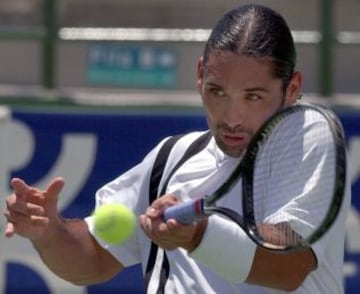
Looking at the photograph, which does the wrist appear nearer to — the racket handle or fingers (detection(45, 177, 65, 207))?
the racket handle

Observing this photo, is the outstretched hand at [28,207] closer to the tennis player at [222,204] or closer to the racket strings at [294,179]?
the tennis player at [222,204]

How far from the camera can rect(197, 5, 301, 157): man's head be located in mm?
3271

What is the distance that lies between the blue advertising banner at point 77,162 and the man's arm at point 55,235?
309 centimetres

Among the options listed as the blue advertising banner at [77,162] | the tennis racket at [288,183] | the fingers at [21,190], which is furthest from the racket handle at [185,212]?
the blue advertising banner at [77,162]

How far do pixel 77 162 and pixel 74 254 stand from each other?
3.23m

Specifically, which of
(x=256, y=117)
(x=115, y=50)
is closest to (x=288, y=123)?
(x=256, y=117)

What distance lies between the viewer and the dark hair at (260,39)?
329cm

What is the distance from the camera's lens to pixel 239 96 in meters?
3.27

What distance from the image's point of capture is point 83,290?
272 inches

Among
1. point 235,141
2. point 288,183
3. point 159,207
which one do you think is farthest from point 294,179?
point 159,207

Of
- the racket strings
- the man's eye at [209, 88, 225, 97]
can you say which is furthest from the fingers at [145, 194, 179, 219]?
the man's eye at [209, 88, 225, 97]

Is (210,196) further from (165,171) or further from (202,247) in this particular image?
(165,171)

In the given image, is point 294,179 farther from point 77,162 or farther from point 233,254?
point 77,162

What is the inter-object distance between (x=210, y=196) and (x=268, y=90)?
29 centimetres
